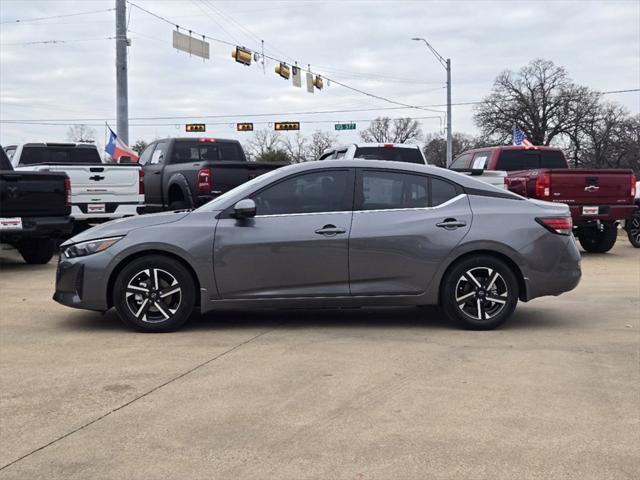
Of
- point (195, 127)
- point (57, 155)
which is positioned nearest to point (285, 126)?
point (195, 127)

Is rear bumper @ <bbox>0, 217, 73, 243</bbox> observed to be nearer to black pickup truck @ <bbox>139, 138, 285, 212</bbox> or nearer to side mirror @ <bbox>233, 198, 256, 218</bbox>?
black pickup truck @ <bbox>139, 138, 285, 212</bbox>

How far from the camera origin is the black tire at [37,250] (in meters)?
12.2

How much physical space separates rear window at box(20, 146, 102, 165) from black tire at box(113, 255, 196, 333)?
10.4 meters

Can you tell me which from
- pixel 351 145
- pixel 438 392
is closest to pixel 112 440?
pixel 438 392

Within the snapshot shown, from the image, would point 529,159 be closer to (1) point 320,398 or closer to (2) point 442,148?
(1) point 320,398

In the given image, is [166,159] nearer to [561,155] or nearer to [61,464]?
[561,155]

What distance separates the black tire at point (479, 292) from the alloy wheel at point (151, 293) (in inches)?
97.4

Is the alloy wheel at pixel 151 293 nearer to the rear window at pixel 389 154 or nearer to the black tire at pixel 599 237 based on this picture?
the rear window at pixel 389 154

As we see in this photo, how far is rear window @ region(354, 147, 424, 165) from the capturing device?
45.8 ft

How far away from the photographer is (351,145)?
1420 cm

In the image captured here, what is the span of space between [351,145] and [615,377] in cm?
967

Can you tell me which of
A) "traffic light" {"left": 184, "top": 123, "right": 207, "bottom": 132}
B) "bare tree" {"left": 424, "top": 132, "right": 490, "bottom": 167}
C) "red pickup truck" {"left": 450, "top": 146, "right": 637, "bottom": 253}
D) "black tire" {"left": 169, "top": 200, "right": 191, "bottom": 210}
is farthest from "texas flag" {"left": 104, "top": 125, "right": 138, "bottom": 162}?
"bare tree" {"left": 424, "top": 132, "right": 490, "bottom": 167}

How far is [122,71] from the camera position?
2386 centimetres

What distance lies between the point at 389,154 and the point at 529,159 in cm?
375
